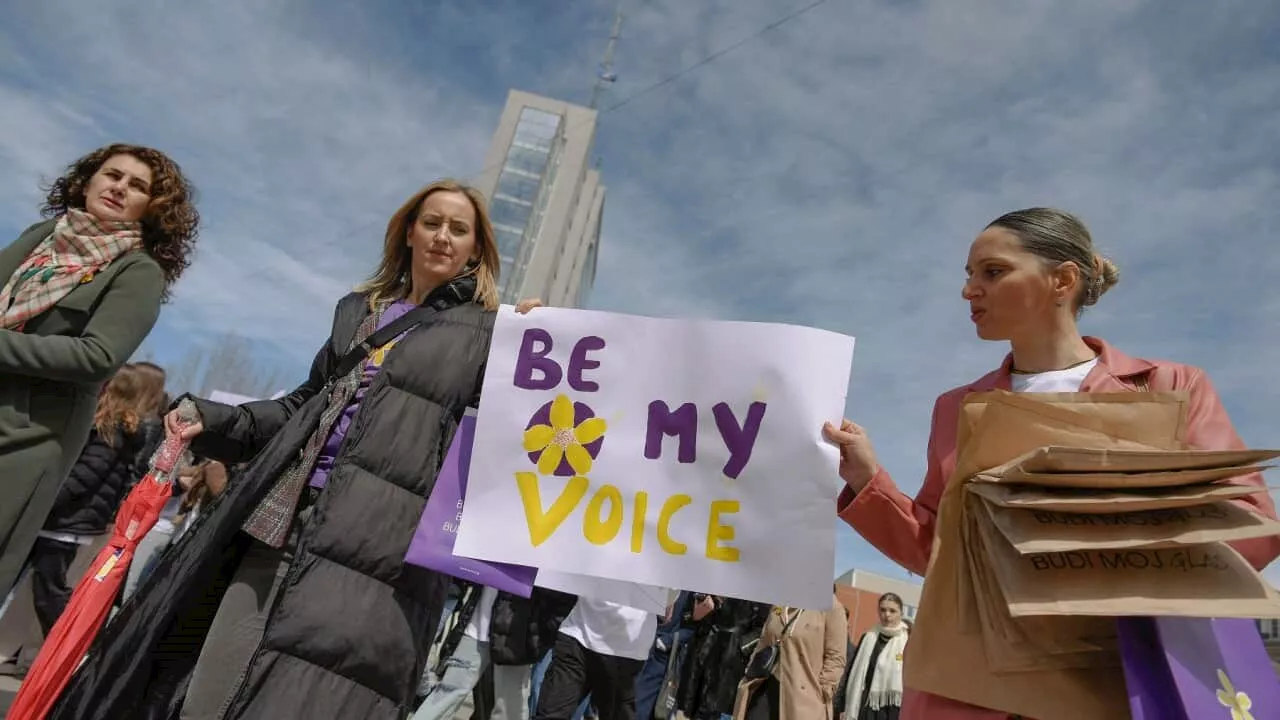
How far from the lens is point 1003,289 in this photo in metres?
1.67

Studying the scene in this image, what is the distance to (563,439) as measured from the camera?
210 cm

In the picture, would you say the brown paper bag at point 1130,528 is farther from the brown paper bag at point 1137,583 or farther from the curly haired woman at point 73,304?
the curly haired woman at point 73,304

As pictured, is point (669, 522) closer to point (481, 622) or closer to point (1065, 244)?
point (1065, 244)

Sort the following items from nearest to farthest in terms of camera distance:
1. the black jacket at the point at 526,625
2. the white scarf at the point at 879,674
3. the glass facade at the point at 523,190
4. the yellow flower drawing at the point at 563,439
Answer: the yellow flower drawing at the point at 563,439 → the black jacket at the point at 526,625 → the white scarf at the point at 879,674 → the glass facade at the point at 523,190

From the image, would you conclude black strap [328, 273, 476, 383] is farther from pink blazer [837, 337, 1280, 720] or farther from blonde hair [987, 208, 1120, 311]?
blonde hair [987, 208, 1120, 311]

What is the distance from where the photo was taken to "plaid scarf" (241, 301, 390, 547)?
189 centimetres

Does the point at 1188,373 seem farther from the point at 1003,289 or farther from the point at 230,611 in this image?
the point at 230,611

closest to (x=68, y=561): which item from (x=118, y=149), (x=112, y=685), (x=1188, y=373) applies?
(x=118, y=149)

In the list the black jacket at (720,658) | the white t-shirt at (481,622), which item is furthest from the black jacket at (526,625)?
the black jacket at (720,658)

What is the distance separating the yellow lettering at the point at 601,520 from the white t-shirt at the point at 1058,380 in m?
0.97

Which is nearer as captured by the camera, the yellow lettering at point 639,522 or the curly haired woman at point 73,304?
the yellow lettering at point 639,522

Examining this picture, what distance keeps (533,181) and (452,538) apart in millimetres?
41582

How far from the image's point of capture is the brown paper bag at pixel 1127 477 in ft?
3.64

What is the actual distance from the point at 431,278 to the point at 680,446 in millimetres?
948
